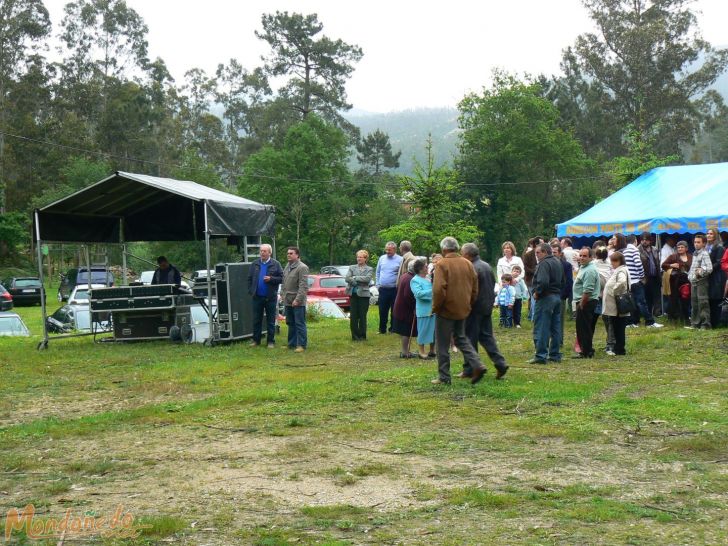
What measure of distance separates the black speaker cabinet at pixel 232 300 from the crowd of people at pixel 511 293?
61 cm

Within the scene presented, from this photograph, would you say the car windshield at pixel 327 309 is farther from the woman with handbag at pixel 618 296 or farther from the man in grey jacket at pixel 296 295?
the woman with handbag at pixel 618 296

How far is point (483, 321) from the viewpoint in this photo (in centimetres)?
1115

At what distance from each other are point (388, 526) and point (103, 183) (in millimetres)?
13055

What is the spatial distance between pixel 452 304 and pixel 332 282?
2257 centimetres

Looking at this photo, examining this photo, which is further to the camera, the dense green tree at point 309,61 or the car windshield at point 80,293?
the dense green tree at point 309,61

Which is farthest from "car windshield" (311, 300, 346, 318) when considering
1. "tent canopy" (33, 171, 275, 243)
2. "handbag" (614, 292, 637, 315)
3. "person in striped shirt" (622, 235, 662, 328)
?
"handbag" (614, 292, 637, 315)

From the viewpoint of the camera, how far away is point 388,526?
17.4 feet

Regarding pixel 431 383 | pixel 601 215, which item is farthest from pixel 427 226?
pixel 431 383

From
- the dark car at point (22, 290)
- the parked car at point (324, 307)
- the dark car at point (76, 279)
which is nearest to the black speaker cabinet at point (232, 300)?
the parked car at point (324, 307)

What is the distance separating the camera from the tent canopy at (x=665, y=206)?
19.1 metres

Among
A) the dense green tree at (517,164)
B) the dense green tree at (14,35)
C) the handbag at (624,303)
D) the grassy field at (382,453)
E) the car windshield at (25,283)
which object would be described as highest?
the dense green tree at (14,35)

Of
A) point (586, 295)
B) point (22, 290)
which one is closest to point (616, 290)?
point (586, 295)

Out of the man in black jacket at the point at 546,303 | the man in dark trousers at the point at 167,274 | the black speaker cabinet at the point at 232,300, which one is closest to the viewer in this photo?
the man in black jacket at the point at 546,303

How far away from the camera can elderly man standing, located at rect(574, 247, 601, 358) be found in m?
12.9
